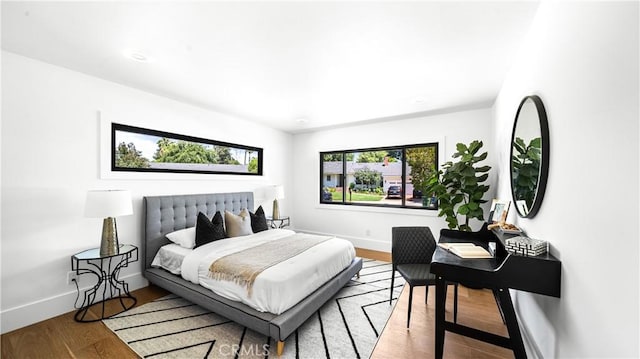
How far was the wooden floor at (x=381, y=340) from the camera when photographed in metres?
1.96

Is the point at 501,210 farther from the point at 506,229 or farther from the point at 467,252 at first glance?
the point at 467,252

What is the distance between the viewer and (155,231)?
3.10m

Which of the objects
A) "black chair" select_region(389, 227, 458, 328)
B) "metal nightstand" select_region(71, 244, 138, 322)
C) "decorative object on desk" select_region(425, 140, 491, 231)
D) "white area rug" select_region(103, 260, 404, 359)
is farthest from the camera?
"decorative object on desk" select_region(425, 140, 491, 231)

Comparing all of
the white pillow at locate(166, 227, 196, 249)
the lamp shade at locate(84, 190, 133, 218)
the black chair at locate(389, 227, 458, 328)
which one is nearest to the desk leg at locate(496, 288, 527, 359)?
the black chair at locate(389, 227, 458, 328)

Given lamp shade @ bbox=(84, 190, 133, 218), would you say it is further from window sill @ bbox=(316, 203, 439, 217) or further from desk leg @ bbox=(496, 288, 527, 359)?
window sill @ bbox=(316, 203, 439, 217)

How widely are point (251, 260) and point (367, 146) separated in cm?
318

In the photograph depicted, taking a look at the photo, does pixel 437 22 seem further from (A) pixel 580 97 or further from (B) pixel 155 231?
(B) pixel 155 231

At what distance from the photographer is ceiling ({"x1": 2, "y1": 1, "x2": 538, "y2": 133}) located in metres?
1.67

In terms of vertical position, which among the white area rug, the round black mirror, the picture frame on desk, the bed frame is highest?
the round black mirror

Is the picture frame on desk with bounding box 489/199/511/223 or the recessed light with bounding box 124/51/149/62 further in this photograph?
the picture frame on desk with bounding box 489/199/511/223

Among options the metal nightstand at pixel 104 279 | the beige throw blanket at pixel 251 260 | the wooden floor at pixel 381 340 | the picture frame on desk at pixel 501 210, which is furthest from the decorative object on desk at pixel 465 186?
the metal nightstand at pixel 104 279

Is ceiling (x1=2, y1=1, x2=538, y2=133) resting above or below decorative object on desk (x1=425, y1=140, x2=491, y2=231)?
above

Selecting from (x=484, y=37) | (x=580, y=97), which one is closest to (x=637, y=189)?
(x=580, y=97)

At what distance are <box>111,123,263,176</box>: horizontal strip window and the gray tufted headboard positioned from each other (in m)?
0.43
